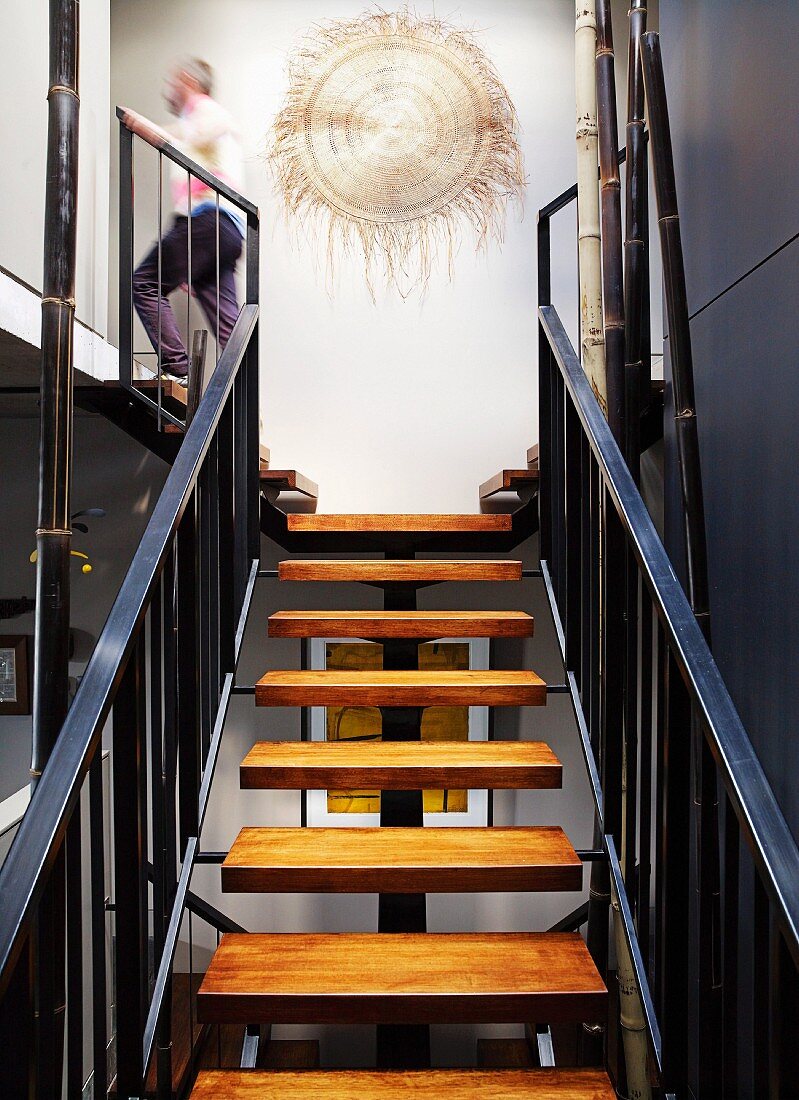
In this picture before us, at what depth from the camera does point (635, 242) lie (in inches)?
87.9

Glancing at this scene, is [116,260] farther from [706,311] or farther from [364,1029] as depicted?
[364,1029]

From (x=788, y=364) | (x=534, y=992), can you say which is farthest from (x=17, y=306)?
(x=534, y=992)

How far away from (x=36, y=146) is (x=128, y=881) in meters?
2.64

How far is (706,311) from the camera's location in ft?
7.21

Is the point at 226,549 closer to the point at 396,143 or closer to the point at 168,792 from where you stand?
the point at 168,792

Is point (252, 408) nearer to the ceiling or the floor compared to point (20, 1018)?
nearer to the ceiling

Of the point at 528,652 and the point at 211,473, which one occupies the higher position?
the point at 211,473

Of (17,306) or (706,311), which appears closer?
(706,311)

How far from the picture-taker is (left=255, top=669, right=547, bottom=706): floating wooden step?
2.09m

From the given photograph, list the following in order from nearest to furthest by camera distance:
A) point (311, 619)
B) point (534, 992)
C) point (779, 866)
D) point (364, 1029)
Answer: point (779, 866)
point (534, 992)
point (311, 619)
point (364, 1029)

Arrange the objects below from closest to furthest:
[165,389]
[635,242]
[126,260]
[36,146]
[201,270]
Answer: [635,242] < [126,260] < [165,389] < [36,146] < [201,270]

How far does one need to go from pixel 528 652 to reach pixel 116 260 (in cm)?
267

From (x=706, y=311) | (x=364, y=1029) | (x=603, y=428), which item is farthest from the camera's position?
(x=364, y=1029)

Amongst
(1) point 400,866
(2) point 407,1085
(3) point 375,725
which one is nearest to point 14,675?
(3) point 375,725
